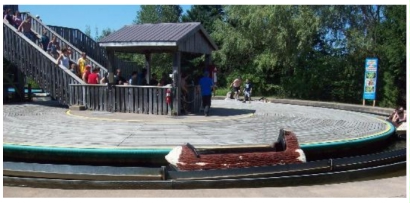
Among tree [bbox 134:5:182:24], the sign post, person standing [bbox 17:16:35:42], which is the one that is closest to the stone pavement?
person standing [bbox 17:16:35:42]

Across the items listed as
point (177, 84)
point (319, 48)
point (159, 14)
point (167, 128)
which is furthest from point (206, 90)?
point (159, 14)

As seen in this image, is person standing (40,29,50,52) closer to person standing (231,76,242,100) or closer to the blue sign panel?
person standing (231,76,242,100)

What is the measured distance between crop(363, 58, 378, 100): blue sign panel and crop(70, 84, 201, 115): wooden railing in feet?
34.3

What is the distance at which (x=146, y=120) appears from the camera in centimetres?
1135

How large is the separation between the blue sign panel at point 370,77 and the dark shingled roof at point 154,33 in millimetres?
10337

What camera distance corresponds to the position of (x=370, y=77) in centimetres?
2102

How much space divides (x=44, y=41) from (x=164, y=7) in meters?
38.6

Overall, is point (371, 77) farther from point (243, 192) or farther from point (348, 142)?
point (243, 192)

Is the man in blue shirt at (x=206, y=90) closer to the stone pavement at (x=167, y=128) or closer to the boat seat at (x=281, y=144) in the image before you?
the stone pavement at (x=167, y=128)

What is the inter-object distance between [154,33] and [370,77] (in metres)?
12.3

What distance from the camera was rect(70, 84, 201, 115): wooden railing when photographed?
12719 mm

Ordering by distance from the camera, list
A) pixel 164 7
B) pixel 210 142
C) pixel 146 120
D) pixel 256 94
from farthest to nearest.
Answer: pixel 164 7, pixel 256 94, pixel 146 120, pixel 210 142
